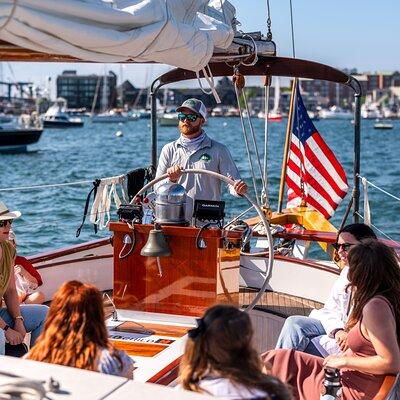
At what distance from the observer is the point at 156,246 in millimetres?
4371

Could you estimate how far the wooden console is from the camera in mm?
4441

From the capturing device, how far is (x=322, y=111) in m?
121

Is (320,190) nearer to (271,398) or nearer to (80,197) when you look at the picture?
(271,398)

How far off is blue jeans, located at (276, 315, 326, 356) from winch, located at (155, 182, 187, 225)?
0.81 metres

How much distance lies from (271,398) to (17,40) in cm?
150

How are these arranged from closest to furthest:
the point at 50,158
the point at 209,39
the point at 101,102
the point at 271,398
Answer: the point at 271,398 → the point at 209,39 → the point at 50,158 → the point at 101,102

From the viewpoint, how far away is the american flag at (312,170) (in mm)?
8500

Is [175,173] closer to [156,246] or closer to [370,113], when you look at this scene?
[156,246]

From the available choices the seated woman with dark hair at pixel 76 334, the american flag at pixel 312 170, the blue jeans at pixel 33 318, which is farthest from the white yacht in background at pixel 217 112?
the seated woman with dark hair at pixel 76 334

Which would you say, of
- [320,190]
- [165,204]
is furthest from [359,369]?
[320,190]

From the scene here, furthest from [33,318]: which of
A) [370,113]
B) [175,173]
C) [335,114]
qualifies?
[335,114]

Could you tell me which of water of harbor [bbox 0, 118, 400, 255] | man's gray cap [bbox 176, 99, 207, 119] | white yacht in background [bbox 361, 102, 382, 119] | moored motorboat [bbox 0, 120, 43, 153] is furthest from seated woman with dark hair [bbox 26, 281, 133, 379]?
white yacht in background [bbox 361, 102, 382, 119]

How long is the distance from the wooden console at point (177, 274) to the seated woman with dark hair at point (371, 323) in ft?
3.19

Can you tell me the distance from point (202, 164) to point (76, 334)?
7.52ft
